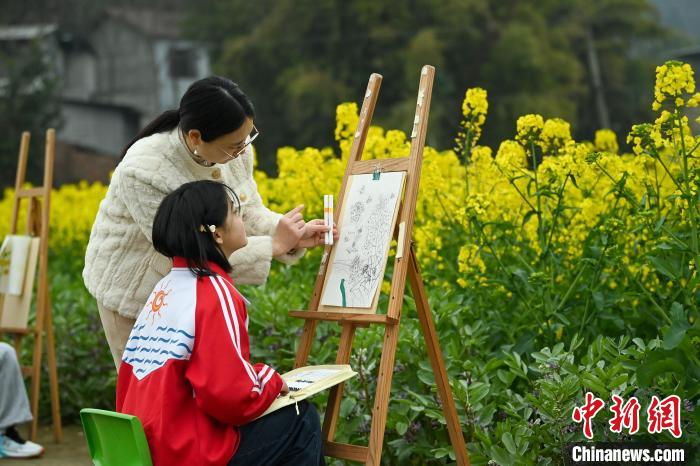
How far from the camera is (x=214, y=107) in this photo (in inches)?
134

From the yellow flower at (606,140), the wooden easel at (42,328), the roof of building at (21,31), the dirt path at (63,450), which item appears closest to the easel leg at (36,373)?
the wooden easel at (42,328)

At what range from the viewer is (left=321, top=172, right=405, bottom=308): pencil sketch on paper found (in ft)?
11.8

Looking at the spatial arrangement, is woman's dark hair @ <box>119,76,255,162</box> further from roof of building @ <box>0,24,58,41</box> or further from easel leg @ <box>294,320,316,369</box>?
roof of building @ <box>0,24,58,41</box>

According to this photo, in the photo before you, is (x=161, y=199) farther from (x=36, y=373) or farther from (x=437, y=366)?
(x=36, y=373)

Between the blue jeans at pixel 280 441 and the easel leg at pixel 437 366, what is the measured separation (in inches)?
24.3

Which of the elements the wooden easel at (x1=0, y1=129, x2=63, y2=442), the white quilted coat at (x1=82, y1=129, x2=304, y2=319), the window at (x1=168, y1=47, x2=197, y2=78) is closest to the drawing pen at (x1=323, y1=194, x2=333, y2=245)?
the white quilted coat at (x1=82, y1=129, x2=304, y2=319)

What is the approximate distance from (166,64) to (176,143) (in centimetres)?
3744

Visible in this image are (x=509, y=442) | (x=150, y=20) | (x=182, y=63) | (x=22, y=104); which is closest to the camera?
(x=509, y=442)

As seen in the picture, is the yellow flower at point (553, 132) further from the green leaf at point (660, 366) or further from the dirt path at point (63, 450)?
the dirt path at point (63, 450)

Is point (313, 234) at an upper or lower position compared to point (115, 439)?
upper

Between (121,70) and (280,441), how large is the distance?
38.2 metres

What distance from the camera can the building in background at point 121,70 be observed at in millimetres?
35750

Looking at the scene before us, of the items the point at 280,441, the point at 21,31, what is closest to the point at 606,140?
the point at 280,441

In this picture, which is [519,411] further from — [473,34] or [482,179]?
[473,34]
